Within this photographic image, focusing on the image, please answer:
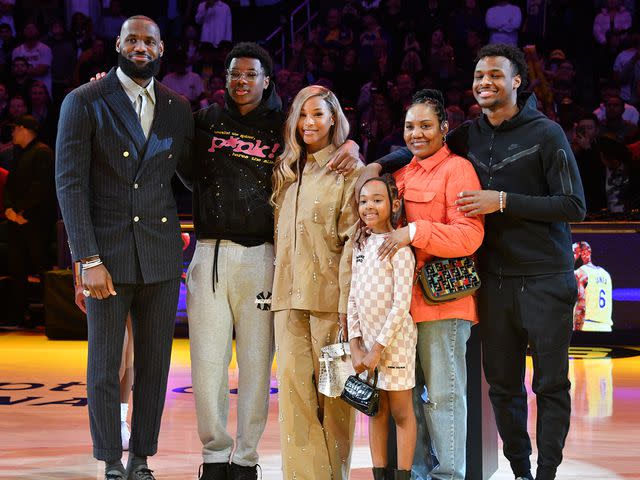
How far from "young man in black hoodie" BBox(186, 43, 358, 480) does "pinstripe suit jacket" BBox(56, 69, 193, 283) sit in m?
0.22

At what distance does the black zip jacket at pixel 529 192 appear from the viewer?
13.9 ft

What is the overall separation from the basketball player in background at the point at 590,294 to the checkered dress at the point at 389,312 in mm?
4329

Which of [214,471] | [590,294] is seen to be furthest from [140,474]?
[590,294]

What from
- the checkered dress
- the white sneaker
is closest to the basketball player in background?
the white sneaker

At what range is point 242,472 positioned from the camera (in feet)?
15.1

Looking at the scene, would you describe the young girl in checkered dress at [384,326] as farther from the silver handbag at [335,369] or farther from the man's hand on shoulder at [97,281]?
the man's hand on shoulder at [97,281]

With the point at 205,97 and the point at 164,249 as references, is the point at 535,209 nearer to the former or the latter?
the point at 164,249

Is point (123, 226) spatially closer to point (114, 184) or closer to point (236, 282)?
point (114, 184)

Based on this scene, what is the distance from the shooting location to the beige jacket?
172 inches

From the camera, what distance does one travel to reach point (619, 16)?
12047 millimetres

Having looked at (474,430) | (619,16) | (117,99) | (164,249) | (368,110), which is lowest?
(474,430)

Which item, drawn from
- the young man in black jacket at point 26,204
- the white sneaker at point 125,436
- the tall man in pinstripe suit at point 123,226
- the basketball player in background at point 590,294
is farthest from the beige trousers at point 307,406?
the young man in black jacket at point 26,204

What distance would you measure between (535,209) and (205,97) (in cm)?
801

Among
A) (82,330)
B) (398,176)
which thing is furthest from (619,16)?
(398,176)
